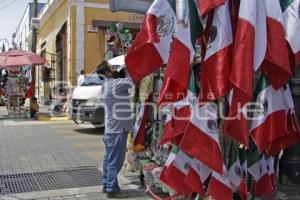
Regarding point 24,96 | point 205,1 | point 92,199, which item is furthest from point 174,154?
point 24,96

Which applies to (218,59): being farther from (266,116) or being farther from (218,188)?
(218,188)

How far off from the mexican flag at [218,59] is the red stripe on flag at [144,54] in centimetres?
45

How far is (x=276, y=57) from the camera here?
13.4ft

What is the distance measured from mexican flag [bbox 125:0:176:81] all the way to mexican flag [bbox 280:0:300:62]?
1028 millimetres

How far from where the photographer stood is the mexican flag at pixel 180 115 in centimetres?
431

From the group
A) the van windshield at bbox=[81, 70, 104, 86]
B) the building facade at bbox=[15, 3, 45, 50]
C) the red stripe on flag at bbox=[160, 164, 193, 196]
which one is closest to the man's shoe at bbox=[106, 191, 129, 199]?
the red stripe on flag at bbox=[160, 164, 193, 196]

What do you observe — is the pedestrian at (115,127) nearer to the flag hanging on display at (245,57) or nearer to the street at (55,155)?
the street at (55,155)

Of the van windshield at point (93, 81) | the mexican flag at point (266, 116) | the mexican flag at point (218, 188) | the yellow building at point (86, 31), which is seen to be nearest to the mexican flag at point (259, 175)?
the mexican flag at point (266, 116)

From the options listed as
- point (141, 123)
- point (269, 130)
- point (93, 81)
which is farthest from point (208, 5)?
point (93, 81)

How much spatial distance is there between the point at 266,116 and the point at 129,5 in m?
2.43

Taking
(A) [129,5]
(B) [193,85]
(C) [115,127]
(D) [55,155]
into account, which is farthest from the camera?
(D) [55,155]

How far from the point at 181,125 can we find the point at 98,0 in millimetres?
16391

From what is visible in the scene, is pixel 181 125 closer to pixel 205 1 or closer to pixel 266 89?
pixel 266 89

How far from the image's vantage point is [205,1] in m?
4.00
